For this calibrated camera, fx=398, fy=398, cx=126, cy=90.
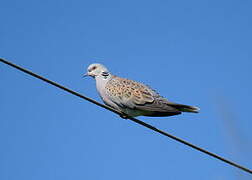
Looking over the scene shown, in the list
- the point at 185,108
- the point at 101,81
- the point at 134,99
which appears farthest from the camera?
the point at 101,81

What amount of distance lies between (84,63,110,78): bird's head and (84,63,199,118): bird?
154 millimetres

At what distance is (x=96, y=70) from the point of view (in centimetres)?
687

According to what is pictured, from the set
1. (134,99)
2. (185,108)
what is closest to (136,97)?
(134,99)

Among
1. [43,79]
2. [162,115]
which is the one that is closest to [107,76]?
[162,115]

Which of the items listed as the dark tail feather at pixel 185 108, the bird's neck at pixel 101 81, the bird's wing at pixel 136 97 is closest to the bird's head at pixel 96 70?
the bird's neck at pixel 101 81

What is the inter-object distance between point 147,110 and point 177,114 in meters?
0.51

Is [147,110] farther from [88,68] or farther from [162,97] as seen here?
[88,68]

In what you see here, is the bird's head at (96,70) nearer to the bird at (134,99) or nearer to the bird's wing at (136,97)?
the bird at (134,99)

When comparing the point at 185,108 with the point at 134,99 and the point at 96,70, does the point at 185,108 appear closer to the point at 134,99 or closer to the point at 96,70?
Answer: the point at 134,99

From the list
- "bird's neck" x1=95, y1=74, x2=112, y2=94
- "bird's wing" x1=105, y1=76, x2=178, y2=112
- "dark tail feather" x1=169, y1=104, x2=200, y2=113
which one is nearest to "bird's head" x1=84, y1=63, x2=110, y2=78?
"bird's neck" x1=95, y1=74, x2=112, y2=94

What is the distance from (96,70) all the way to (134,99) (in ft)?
3.73

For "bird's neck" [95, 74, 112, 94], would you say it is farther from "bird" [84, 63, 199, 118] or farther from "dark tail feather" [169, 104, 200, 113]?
"dark tail feather" [169, 104, 200, 113]

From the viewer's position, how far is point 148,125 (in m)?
4.34

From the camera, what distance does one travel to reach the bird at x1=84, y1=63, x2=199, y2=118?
5766 millimetres
